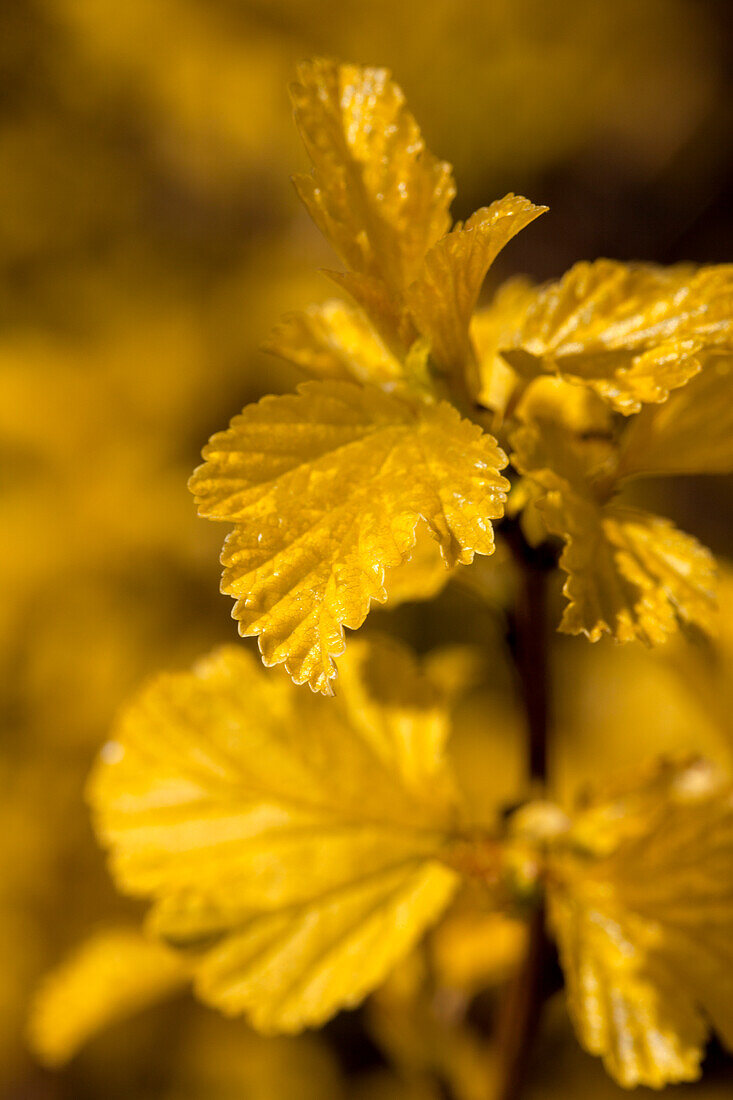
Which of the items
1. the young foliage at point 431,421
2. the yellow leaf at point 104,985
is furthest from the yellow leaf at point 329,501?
the yellow leaf at point 104,985

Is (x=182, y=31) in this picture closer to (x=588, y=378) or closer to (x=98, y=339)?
(x=98, y=339)

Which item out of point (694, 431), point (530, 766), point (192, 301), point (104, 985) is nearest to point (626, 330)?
point (694, 431)

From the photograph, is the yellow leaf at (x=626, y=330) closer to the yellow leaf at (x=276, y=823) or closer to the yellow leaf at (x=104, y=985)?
the yellow leaf at (x=276, y=823)

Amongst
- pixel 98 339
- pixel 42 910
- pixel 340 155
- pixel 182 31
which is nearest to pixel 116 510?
pixel 98 339

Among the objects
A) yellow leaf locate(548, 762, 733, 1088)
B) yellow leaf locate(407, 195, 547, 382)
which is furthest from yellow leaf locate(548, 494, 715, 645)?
yellow leaf locate(548, 762, 733, 1088)

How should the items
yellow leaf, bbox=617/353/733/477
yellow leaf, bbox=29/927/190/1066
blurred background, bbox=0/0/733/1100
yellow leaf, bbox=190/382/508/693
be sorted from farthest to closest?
blurred background, bbox=0/0/733/1100, yellow leaf, bbox=29/927/190/1066, yellow leaf, bbox=617/353/733/477, yellow leaf, bbox=190/382/508/693

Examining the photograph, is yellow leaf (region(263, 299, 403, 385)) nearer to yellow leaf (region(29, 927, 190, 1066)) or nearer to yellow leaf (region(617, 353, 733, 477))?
yellow leaf (region(617, 353, 733, 477))

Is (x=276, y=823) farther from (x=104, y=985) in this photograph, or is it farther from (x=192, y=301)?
(x=192, y=301)
